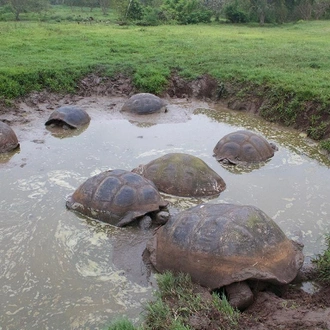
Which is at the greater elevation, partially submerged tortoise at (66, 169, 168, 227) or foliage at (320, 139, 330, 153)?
partially submerged tortoise at (66, 169, 168, 227)

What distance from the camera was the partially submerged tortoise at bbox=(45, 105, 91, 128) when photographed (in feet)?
31.0

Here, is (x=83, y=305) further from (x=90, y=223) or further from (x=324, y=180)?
(x=324, y=180)

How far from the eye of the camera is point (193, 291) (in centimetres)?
403

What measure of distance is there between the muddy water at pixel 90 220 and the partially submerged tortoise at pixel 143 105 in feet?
0.90

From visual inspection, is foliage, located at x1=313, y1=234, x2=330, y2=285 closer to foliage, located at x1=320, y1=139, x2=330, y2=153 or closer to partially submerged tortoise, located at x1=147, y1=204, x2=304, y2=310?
partially submerged tortoise, located at x1=147, y1=204, x2=304, y2=310

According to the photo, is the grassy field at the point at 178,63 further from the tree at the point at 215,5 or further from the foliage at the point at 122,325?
the tree at the point at 215,5

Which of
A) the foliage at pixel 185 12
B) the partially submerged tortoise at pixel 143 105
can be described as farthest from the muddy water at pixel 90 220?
the foliage at pixel 185 12

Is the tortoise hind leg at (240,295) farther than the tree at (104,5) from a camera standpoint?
No

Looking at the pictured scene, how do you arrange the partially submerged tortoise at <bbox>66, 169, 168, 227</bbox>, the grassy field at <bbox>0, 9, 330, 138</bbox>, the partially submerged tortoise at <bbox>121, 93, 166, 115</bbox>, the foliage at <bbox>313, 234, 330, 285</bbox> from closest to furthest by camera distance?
the foliage at <bbox>313, 234, 330, 285</bbox> < the partially submerged tortoise at <bbox>66, 169, 168, 227</bbox> < the grassy field at <bbox>0, 9, 330, 138</bbox> < the partially submerged tortoise at <bbox>121, 93, 166, 115</bbox>

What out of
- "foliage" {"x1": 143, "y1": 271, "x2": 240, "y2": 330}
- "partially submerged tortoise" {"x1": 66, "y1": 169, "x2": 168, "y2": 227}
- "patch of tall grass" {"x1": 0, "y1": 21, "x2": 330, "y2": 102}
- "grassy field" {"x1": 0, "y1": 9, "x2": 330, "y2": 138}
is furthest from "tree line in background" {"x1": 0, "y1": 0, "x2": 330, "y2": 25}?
"foliage" {"x1": 143, "y1": 271, "x2": 240, "y2": 330}

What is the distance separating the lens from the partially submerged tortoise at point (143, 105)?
1062 cm

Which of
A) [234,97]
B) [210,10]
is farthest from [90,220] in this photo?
[210,10]

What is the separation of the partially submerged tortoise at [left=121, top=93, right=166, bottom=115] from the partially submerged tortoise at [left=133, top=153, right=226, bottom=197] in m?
4.19

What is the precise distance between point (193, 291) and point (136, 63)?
10.1 m
